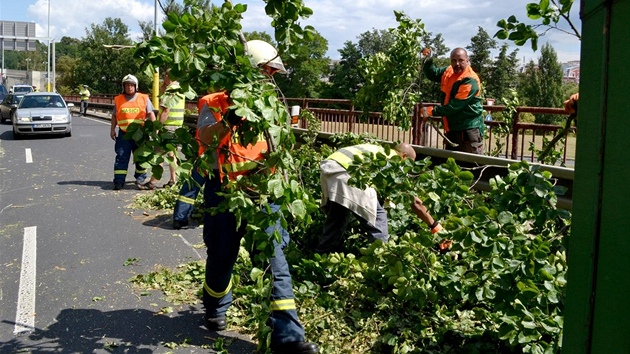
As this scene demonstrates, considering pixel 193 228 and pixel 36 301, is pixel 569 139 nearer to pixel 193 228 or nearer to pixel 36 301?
pixel 193 228

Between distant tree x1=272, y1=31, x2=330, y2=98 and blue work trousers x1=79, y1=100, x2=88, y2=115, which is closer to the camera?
blue work trousers x1=79, y1=100, x2=88, y2=115

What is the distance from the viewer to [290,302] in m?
4.41

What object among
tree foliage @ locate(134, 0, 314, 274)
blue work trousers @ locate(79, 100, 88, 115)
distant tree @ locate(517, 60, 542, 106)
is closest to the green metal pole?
tree foliage @ locate(134, 0, 314, 274)

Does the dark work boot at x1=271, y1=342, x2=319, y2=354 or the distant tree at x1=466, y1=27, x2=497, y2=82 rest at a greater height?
the distant tree at x1=466, y1=27, x2=497, y2=82

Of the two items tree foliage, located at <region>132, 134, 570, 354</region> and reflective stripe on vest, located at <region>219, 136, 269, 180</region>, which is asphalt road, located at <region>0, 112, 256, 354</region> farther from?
reflective stripe on vest, located at <region>219, 136, 269, 180</region>

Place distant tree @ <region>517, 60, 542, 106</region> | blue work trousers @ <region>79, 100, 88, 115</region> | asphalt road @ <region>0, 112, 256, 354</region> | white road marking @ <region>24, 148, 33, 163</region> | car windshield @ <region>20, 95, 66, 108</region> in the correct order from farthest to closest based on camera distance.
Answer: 1. distant tree @ <region>517, 60, 542, 106</region>
2. blue work trousers @ <region>79, 100, 88, 115</region>
3. car windshield @ <region>20, 95, 66, 108</region>
4. white road marking @ <region>24, 148, 33, 163</region>
5. asphalt road @ <region>0, 112, 256, 354</region>

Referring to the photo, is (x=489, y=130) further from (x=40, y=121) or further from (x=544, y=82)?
(x=544, y=82)

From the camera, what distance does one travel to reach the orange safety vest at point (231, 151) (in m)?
4.09

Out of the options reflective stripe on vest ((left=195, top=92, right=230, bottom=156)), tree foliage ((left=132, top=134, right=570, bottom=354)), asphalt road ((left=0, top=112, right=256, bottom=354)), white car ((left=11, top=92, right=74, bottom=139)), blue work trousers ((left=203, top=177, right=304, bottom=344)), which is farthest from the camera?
white car ((left=11, top=92, right=74, bottom=139))

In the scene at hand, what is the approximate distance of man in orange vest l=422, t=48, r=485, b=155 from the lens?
8.24 m

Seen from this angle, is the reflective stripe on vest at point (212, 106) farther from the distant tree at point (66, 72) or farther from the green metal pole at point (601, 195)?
the distant tree at point (66, 72)

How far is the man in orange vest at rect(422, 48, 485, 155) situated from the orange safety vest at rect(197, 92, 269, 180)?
4143mm

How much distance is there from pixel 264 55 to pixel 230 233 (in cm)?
127

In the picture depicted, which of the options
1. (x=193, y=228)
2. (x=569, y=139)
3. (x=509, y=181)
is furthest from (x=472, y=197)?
(x=193, y=228)
